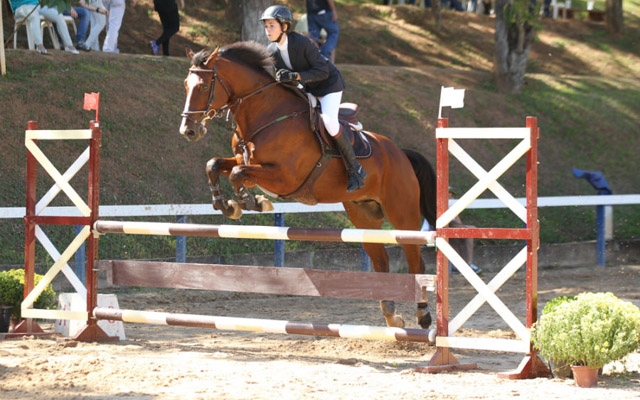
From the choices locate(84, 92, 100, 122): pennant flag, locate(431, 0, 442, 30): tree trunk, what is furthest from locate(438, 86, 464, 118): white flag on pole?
locate(431, 0, 442, 30): tree trunk

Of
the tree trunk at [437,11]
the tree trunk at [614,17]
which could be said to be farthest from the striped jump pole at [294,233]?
the tree trunk at [614,17]

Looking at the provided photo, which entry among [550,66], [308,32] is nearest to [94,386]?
[308,32]

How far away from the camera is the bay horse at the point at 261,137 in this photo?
755 cm

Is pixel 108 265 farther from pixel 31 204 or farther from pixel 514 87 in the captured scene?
pixel 514 87

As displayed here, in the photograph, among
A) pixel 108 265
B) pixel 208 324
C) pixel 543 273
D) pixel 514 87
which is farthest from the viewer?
pixel 514 87

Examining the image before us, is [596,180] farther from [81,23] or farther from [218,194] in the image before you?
[218,194]

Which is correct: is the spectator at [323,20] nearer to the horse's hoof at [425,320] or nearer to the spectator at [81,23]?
the spectator at [81,23]

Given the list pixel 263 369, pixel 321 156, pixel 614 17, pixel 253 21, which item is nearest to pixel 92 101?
pixel 321 156

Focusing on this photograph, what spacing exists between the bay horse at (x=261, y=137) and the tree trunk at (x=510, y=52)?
11664 millimetres

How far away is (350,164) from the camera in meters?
8.17

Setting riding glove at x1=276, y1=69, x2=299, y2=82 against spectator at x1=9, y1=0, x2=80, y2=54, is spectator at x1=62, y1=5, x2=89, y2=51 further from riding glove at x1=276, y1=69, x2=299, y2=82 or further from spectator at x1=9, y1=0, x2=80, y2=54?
riding glove at x1=276, y1=69, x2=299, y2=82

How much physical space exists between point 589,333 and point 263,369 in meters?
2.25

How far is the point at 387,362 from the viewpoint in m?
7.40

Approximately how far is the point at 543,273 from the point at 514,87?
704cm
